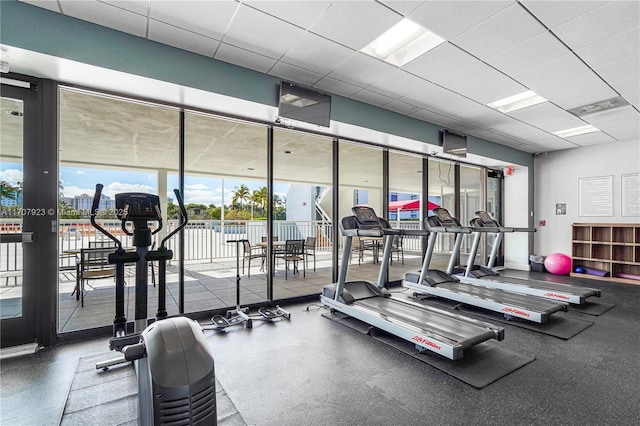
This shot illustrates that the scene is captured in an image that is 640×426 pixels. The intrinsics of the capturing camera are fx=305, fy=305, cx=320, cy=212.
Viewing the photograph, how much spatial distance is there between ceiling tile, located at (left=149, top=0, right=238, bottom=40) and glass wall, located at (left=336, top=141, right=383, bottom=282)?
292 centimetres

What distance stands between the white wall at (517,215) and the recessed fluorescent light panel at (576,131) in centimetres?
158

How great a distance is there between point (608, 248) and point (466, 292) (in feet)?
14.9

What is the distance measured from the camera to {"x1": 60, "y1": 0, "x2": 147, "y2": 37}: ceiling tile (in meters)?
2.46

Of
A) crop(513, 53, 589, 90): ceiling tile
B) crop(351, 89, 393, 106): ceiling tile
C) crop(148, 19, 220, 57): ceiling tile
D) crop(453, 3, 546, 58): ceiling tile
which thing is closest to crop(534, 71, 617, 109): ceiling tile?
crop(513, 53, 589, 90): ceiling tile

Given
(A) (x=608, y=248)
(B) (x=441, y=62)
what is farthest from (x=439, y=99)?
(A) (x=608, y=248)

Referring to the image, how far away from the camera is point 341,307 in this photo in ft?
12.4

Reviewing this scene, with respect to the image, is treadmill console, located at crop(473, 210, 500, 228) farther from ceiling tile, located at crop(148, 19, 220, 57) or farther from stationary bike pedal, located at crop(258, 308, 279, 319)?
ceiling tile, located at crop(148, 19, 220, 57)

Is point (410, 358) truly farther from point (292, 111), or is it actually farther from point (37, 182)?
point (37, 182)

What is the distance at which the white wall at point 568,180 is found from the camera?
6.40 metres

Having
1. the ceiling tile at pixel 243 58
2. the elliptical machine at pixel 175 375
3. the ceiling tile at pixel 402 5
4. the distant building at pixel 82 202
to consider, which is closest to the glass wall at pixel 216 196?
the distant building at pixel 82 202

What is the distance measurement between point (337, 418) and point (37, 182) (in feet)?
11.0

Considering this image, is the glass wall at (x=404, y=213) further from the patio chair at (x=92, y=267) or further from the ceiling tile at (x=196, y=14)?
the patio chair at (x=92, y=267)

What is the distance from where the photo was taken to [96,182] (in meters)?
2.94

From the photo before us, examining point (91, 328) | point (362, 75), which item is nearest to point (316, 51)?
point (362, 75)
